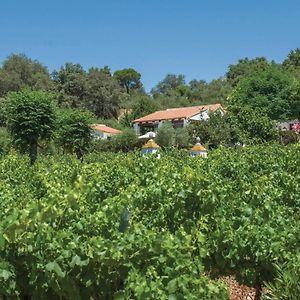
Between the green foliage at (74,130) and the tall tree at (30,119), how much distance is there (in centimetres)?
279

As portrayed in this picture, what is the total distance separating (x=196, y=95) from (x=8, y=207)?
5764 cm

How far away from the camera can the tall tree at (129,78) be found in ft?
219

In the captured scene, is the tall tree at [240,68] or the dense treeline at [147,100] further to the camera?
the tall tree at [240,68]

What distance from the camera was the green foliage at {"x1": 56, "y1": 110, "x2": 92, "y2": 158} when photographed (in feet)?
71.2

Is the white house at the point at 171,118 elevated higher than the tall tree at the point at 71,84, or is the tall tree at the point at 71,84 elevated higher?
the tall tree at the point at 71,84

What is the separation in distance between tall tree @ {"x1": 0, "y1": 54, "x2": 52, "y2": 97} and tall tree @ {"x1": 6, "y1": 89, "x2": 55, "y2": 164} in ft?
88.8

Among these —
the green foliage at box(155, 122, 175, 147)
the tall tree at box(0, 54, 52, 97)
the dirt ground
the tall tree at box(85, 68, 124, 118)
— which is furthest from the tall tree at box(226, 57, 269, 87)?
the dirt ground

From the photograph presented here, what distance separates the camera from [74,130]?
2177 centimetres

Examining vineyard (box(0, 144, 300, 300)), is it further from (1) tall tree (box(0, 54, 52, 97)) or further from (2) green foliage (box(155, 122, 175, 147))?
(1) tall tree (box(0, 54, 52, 97))

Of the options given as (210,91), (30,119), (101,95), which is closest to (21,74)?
(101,95)

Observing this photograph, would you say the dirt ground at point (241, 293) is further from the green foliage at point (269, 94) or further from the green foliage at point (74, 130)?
the green foliage at point (269, 94)

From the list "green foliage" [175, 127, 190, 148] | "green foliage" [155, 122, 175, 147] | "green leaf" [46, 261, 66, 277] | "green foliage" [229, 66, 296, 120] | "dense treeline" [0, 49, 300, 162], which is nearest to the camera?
"green leaf" [46, 261, 66, 277]

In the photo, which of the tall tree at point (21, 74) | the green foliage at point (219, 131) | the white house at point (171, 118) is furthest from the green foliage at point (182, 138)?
the tall tree at point (21, 74)

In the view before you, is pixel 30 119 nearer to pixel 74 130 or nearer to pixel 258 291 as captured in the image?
pixel 74 130
